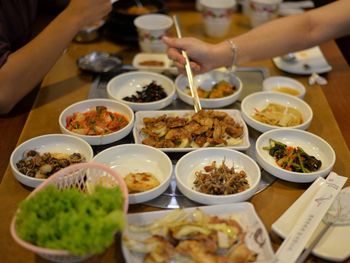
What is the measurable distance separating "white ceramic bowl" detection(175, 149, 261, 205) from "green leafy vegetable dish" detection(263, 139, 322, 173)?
126 millimetres

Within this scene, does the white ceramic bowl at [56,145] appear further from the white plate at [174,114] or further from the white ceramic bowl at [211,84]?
the white ceramic bowl at [211,84]

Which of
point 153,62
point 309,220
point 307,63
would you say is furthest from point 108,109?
point 307,63

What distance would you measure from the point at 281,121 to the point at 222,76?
0.44 meters

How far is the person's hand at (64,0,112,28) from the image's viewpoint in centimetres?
190

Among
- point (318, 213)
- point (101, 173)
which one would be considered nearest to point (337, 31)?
point (318, 213)

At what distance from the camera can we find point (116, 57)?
2.21 metres

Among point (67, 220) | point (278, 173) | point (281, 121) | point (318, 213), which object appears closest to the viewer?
point (67, 220)

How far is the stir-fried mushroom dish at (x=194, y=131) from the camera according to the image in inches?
63.0

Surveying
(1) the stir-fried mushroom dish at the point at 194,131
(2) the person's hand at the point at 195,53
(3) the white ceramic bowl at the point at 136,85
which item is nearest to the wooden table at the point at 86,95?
(3) the white ceramic bowl at the point at 136,85

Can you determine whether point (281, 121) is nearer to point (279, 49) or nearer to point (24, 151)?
point (279, 49)

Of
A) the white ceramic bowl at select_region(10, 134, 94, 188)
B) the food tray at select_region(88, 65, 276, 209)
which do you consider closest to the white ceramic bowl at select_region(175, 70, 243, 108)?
the food tray at select_region(88, 65, 276, 209)

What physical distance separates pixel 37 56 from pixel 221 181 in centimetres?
95

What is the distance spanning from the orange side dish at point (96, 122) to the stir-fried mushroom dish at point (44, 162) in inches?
6.0

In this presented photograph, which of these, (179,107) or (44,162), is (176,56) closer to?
(179,107)
